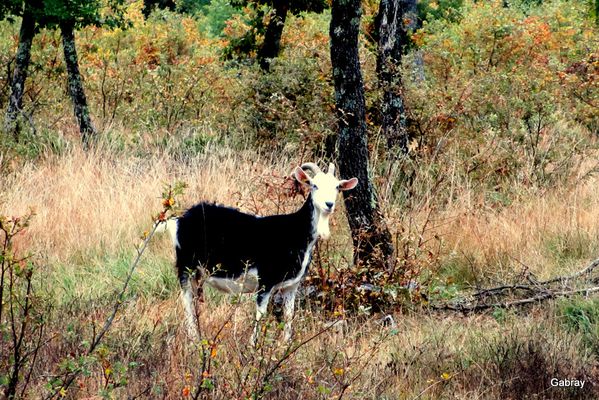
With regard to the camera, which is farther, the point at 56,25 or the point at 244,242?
the point at 56,25

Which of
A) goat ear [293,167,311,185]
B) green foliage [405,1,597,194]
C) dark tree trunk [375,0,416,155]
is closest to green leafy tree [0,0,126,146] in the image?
dark tree trunk [375,0,416,155]

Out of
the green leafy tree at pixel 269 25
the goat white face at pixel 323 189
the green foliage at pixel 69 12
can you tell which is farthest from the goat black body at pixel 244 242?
the green leafy tree at pixel 269 25

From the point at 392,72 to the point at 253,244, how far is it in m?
5.15

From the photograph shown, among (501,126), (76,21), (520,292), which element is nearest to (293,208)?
(520,292)

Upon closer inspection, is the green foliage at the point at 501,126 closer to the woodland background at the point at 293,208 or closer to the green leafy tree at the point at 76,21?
the woodland background at the point at 293,208

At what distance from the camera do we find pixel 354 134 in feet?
26.3

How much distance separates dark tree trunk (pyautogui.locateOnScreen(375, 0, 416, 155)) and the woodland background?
0.07m

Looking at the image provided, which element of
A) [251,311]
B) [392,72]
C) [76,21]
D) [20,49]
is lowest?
[251,311]

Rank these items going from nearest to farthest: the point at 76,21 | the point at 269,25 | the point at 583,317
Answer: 1. the point at 583,317
2. the point at 76,21
3. the point at 269,25

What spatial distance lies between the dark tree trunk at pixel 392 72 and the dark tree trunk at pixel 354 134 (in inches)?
103

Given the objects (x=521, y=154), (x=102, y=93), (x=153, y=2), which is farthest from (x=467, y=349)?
(x=153, y=2)

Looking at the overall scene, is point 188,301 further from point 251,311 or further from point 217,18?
point 217,18

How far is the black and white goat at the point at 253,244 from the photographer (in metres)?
6.64

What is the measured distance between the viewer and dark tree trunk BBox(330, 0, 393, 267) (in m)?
7.95
